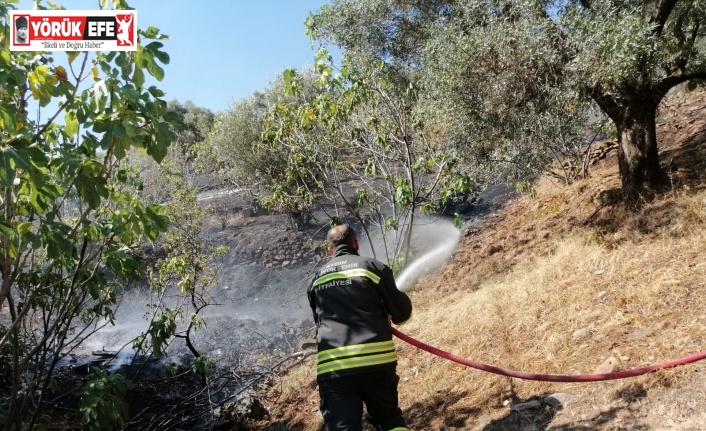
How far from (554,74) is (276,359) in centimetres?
645

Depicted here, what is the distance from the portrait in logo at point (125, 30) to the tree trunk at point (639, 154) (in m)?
7.09

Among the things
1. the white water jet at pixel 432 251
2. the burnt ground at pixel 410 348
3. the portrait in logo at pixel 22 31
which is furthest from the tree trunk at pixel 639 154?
the portrait in logo at pixel 22 31

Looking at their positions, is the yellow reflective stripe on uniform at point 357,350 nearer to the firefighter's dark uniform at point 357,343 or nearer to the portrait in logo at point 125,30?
the firefighter's dark uniform at point 357,343

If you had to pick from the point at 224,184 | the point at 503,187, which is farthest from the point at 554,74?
the point at 224,184

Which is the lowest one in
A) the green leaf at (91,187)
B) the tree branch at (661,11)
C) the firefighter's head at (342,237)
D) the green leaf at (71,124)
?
the firefighter's head at (342,237)

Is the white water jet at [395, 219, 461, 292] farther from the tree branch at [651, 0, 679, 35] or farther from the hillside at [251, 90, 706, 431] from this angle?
the tree branch at [651, 0, 679, 35]

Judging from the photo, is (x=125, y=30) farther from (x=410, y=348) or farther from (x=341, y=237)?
(x=410, y=348)

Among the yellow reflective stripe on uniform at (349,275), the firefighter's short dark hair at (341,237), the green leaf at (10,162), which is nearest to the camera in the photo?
the green leaf at (10,162)

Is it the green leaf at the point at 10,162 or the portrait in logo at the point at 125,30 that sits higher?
the portrait in logo at the point at 125,30

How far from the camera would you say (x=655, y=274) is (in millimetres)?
5836

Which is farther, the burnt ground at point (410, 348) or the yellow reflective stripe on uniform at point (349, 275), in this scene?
the burnt ground at point (410, 348)

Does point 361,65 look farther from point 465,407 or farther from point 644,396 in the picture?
point 644,396

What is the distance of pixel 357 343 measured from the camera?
10.6 ft

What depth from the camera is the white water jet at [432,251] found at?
12.2 m
